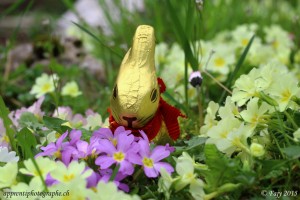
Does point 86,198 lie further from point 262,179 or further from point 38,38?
point 38,38

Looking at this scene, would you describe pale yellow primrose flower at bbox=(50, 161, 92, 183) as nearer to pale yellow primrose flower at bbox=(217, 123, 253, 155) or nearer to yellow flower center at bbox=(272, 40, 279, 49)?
pale yellow primrose flower at bbox=(217, 123, 253, 155)

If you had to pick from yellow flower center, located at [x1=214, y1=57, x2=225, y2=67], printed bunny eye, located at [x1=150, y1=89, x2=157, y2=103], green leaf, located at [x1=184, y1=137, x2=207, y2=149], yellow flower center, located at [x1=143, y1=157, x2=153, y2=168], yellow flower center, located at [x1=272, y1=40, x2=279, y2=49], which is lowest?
yellow flower center, located at [x1=272, y1=40, x2=279, y2=49]

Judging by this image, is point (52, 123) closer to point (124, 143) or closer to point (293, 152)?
point (124, 143)

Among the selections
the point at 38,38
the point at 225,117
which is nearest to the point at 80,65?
the point at 38,38

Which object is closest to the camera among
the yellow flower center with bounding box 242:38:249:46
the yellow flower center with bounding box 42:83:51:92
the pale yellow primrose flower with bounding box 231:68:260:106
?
the pale yellow primrose flower with bounding box 231:68:260:106

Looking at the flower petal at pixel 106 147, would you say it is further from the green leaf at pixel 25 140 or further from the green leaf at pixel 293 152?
the green leaf at pixel 293 152

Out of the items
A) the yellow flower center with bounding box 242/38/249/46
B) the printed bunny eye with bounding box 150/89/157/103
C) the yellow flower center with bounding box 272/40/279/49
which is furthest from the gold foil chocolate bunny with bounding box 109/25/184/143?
the yellow flower center with bounding box 272/40/279/49
